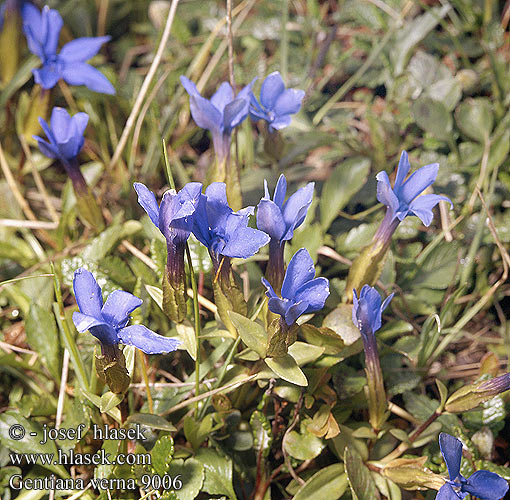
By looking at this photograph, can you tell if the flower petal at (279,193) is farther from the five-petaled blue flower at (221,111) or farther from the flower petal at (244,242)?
the five-petaled blue flower at (221,111)

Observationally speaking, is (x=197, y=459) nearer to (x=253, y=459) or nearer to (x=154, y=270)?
(x=253, y=459)

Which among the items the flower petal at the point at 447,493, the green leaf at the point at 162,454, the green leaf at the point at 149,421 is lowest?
the green leaf at the point at 162,454

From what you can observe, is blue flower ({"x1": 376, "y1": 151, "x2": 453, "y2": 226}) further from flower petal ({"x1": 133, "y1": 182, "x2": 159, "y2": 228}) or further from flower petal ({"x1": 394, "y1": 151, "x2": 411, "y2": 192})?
flower petal ({"x1": 133, "y1": 182, "x2": 159, "y2": 228})

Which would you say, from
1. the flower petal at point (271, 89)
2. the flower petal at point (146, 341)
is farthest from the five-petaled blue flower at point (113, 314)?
the flower petal at point (271, 89)

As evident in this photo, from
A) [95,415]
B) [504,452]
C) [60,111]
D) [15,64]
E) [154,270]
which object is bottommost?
[504,452]

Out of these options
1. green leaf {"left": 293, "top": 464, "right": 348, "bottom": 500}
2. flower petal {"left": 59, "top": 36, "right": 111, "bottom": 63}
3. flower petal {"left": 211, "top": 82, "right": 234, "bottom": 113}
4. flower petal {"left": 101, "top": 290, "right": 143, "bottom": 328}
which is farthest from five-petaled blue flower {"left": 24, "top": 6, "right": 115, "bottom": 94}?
green leaf {"left": 293, "top": 464, "right": 348, "bottom": 500}

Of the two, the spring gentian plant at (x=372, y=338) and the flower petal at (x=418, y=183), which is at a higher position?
the flower petal at (x=418, y=183)

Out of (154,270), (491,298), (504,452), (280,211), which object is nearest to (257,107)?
(280,211)
